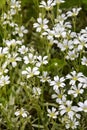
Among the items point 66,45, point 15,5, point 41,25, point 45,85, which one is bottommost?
point 45,85

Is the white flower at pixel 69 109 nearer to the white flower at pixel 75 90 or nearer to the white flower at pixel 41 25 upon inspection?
Result: the white flower at pixel 75 90

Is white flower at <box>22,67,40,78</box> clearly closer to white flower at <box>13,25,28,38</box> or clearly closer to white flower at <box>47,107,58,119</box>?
white flower at <box>47,107,58,119</box>

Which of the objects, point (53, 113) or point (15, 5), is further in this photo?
point (15, 5)

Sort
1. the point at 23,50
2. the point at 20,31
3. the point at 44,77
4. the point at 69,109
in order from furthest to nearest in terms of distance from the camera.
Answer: the point at 20,31, the point at 23,50, the point at 44,77, the point at 69,109

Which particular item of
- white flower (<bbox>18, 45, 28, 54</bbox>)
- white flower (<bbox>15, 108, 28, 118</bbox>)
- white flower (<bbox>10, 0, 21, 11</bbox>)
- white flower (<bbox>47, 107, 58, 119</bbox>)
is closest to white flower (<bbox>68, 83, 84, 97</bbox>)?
white flower (<bbox>47, 107, 58, 119</bbox>)

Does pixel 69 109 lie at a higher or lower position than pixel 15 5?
lower

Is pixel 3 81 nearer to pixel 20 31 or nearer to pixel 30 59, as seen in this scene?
pixel 30 59

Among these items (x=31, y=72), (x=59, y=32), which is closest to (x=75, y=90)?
(x=31, y=72)

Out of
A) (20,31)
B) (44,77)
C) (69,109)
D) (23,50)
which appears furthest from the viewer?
(20,31)

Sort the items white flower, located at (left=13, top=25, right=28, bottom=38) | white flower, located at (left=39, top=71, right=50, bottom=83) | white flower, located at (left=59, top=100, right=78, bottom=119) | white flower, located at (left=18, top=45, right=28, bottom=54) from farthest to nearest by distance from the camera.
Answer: white flower, located at (left=13, top=25, right=28, bottom=38) → white flower, located at (left=18, top=45, right=28, bottom=54) → white flower, located at (left=39, top=71, right=50, bottom=83) → white flower, located at (left=59, top=100, right=78, bottom=119)

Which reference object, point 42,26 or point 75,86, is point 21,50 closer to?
point 42,26

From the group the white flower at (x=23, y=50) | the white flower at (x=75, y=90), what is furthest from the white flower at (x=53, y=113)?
the white flower at (x=23, y=50)
